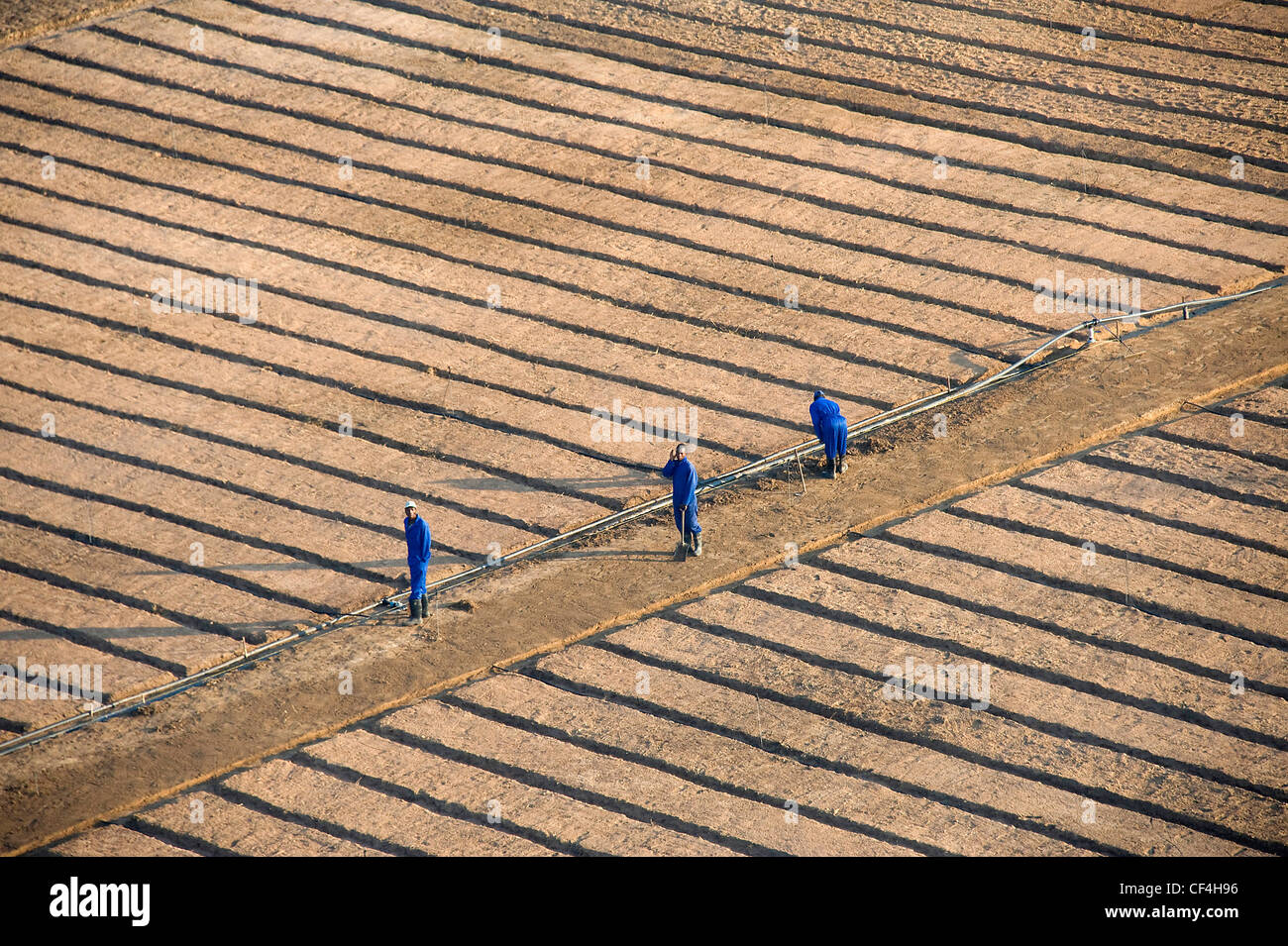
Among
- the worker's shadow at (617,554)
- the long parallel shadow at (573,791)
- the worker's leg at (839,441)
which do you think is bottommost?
the long parallel shadow at (573,791)

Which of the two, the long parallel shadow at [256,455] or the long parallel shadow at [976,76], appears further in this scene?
the long parallel shadow at [976,76]

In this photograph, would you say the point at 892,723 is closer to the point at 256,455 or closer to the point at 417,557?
the point at 417,557

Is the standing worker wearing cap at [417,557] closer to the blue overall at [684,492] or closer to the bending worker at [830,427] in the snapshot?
the blue overall at [684,492]

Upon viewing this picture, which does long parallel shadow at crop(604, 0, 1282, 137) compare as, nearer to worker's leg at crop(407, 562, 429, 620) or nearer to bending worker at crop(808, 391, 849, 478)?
bending worker at crop(808, 391, 849, 478)

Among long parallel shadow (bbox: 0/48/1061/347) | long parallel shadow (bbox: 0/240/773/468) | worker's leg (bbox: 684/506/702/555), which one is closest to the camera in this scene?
worker's leg (bbox: 684/506/702/555)

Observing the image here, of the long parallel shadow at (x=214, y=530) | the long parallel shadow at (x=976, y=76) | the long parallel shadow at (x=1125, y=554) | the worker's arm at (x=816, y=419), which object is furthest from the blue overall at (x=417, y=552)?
the long parallel shadow at (x=976, y=76)

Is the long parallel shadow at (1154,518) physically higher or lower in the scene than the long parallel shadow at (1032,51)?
lower

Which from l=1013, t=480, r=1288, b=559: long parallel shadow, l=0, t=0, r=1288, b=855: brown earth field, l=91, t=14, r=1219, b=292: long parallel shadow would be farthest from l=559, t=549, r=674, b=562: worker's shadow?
l=91, t=14, r=1219, b=292: long parallel shadow
